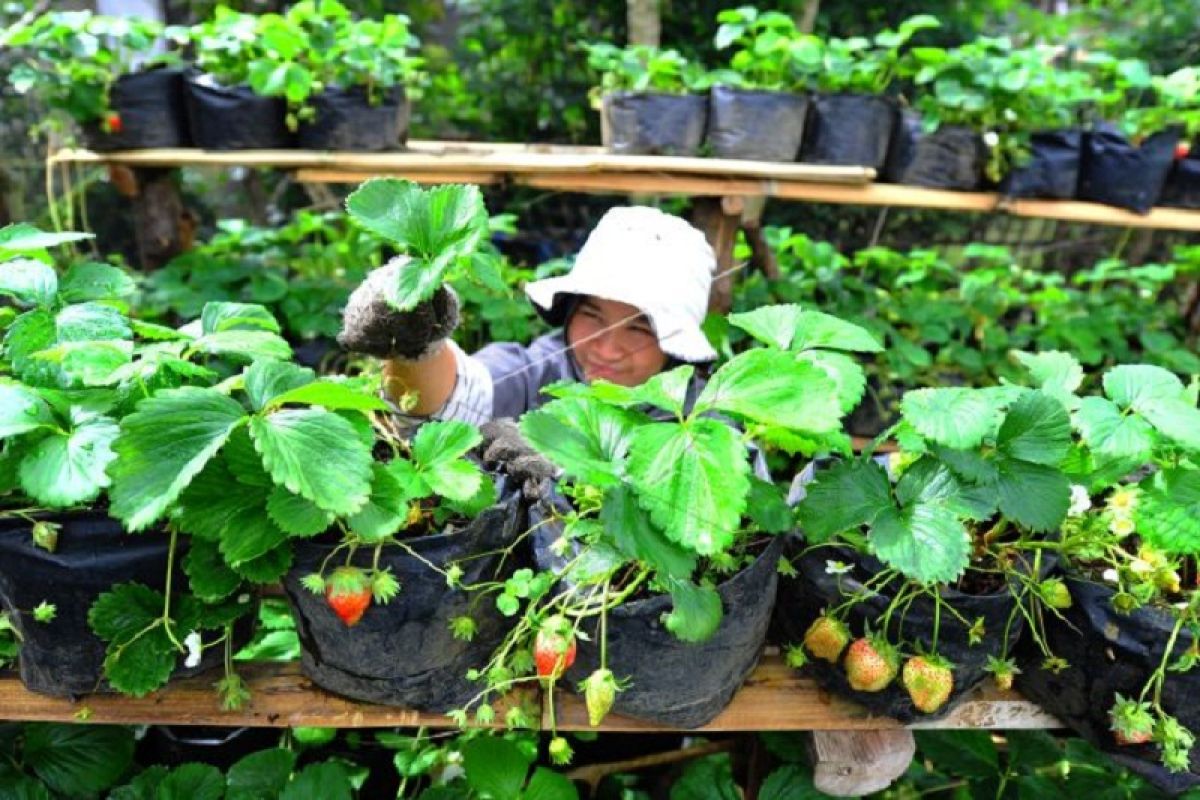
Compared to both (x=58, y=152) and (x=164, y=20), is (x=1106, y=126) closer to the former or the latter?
(x=58, y=152)

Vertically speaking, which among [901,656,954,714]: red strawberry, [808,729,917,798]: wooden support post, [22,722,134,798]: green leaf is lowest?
[22,722,134,798]: green leaf

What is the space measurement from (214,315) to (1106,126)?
2528 millimetres

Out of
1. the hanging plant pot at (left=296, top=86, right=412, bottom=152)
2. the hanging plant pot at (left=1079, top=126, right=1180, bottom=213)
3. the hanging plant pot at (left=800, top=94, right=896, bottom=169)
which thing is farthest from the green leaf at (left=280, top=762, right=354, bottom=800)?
the hanging plant pot at (left=1079, top=126, right=1180, bottom=213)

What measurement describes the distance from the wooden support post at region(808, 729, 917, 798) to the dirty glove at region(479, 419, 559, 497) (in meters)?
0.42

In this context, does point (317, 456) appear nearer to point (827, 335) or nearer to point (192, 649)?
point (192, 649)

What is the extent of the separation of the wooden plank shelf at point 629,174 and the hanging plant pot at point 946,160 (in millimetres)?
35

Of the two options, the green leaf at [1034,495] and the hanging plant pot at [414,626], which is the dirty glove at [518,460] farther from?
the green leaf at [1034,495]

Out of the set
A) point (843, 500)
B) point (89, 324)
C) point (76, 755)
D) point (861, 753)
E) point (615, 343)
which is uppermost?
point (89, 324)

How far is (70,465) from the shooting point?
67cm

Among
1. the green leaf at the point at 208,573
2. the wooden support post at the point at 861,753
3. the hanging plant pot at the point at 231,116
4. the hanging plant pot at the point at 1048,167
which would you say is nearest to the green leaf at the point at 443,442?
the green leaf at the point at 208,573

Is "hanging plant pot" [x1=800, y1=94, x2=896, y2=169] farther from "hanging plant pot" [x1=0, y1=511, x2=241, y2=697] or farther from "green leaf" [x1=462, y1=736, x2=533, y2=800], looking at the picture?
"hanging plant pot" [x1=0, y1=511, x2=241, y2=697]

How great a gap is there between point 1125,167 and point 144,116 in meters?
2.74

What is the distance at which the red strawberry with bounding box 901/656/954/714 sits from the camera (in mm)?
771

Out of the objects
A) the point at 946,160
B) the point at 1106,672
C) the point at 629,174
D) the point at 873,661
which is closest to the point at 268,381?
the point at 873,661
